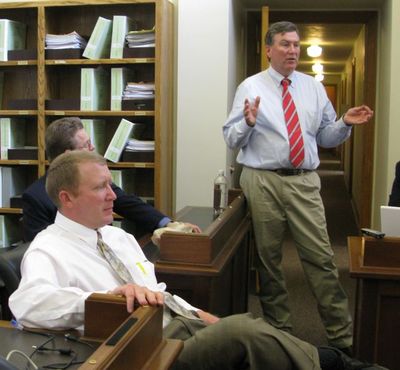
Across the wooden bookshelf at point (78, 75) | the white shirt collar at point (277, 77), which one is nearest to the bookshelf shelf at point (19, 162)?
the wooden bookshelf at point (78, 75)

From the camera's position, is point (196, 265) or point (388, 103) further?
Answer: point (388, 103)

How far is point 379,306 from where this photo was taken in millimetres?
2320

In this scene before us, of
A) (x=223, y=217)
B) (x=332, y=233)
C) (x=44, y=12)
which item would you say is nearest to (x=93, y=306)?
(x=223, y=217)

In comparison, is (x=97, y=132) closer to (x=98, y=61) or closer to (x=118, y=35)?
(x=98, y=61)

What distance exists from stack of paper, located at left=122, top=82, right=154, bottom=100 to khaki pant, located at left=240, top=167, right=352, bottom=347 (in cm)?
117

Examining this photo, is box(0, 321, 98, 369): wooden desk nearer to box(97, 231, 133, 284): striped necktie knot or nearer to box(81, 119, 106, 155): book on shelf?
box(97, 231, 133, 284): striped necktie knot

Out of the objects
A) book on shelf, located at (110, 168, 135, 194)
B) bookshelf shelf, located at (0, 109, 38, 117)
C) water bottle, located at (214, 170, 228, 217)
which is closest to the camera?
water bottle, located at (214, 170, 228, 217)

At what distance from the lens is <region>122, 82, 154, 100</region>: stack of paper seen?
13.2ft

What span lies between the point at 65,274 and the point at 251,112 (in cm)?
159

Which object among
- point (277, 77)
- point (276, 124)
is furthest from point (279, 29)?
point (276, 124)

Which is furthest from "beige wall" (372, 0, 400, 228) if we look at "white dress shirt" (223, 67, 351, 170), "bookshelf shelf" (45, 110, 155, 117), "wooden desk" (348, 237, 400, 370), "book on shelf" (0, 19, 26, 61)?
"book on shelf" (0, 19, 26, 61)

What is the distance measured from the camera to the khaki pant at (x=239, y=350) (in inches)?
61.3

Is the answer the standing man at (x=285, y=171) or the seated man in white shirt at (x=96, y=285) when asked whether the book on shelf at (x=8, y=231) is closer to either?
the standing man at (x=285, y=171)

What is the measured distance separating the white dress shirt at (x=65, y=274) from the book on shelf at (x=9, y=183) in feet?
8.41
